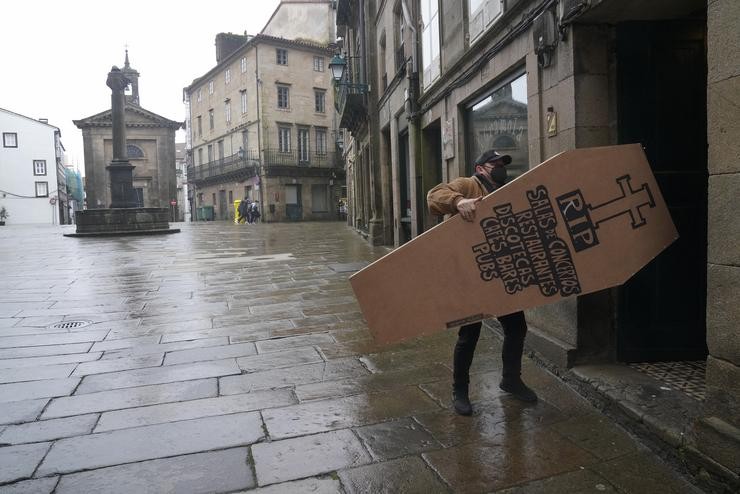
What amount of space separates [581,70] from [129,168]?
70.0ft

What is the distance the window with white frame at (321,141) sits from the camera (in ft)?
148

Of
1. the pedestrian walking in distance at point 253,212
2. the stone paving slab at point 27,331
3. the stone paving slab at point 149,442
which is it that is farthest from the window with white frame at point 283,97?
the stone paving slab at point 149,442

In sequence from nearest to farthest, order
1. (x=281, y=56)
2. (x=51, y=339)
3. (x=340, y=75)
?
(x=51, y=339) < (x=340, y=75) < (x=281, y=56)

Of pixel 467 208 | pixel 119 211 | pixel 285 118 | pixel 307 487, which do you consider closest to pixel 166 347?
pixel 307 487

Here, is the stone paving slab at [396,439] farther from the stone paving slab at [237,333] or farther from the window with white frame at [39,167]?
the window with white frame at [39,167]

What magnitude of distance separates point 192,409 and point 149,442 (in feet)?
1.59

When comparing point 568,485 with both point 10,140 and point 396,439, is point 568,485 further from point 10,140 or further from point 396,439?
point 10,140

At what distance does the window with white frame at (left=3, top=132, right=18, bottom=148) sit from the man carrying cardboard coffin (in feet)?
229

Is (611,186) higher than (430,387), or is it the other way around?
(611,186)

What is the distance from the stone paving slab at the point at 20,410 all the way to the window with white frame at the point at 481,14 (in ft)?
17.3

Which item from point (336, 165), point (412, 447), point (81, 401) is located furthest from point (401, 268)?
point (336, 165)

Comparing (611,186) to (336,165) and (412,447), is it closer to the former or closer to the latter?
(412,447)

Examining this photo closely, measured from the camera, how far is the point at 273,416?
3.43 m

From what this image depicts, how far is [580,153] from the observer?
3066 mm
